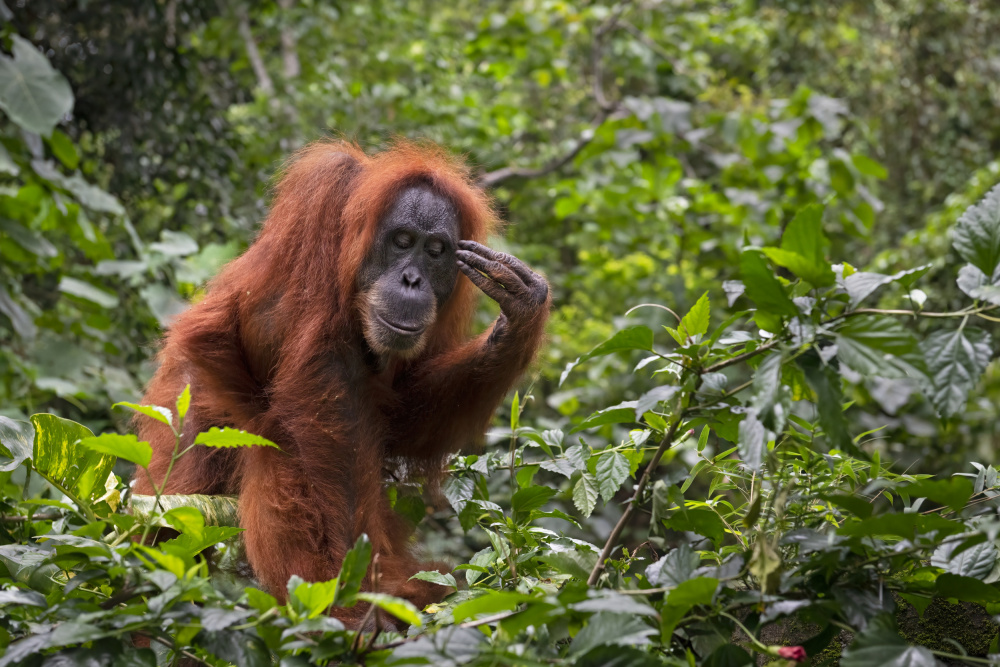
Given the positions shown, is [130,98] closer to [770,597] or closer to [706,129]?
[706,129]

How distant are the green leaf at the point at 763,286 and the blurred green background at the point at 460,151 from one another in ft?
6.44

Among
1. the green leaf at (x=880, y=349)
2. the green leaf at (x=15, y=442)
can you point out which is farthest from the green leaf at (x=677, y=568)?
the green leaf at (x=15, y=442)

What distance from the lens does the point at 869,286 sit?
1073mm

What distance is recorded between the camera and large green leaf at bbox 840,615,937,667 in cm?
95

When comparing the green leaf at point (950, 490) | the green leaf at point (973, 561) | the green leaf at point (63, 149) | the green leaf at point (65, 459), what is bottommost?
the green leaf at point (973, 561)

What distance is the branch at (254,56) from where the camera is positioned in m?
5.05

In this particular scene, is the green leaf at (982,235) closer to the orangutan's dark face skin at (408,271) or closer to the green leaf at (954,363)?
the green leaf at (954,363)

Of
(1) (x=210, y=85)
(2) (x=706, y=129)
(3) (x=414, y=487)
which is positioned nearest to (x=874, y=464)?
(3) (x=414, y=487)

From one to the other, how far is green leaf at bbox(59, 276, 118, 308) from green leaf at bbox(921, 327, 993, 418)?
328 centimetres

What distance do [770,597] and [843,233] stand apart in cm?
401

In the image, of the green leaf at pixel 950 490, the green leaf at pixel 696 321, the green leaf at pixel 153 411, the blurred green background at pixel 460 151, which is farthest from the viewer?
the blurred green background at pixel 460 151

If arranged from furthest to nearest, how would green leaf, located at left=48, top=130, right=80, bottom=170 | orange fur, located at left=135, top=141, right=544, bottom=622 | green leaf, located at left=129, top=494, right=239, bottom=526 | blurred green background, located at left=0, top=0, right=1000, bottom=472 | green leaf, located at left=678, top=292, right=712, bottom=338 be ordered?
1. blurred green background, located at left=0, top=0, right=1000, bottom=472
2. green leaf, located at left=48, top=130, right=80, bottom=170
3. orange fur, located at left=135, top=141, right=544, bottom=622
4. green leaf, located at left=129, top=494, right=239, bottom=526
5. green leaf, located at left=678, top=292, right=712, bottom=338

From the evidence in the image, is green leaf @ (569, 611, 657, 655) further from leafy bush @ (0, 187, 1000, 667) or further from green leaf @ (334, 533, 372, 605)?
green leaf @ (334, 533, 372, 605)

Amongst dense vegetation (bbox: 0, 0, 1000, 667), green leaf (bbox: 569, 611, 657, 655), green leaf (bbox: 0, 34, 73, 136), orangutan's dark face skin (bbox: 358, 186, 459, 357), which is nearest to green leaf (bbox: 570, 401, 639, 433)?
dense vegetation (bbox: 0, 0, 1000, 667)
